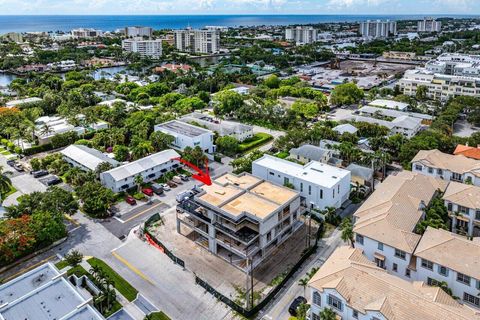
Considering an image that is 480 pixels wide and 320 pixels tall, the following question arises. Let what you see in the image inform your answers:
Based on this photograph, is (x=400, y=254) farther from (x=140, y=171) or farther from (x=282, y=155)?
(x=140, y=171)

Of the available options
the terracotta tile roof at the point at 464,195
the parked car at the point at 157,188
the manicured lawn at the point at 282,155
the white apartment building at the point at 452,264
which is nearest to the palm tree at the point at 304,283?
the white apartment building at the point at 452,264

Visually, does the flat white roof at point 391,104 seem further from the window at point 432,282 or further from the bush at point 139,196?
the bush at point 139,196

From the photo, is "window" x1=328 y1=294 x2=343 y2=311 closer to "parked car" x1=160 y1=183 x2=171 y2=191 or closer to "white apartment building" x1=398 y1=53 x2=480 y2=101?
"parked car" x1=160 y1=183 x2=171 y2=191

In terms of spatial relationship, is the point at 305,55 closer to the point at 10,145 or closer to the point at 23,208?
the point at 10,145

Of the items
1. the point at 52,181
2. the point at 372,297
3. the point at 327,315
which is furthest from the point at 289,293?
the point at 52,181

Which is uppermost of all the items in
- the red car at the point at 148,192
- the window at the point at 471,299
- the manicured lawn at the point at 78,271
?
the red car at the point at 148,192

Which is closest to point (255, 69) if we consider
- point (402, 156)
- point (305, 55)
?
point (305, 55)
